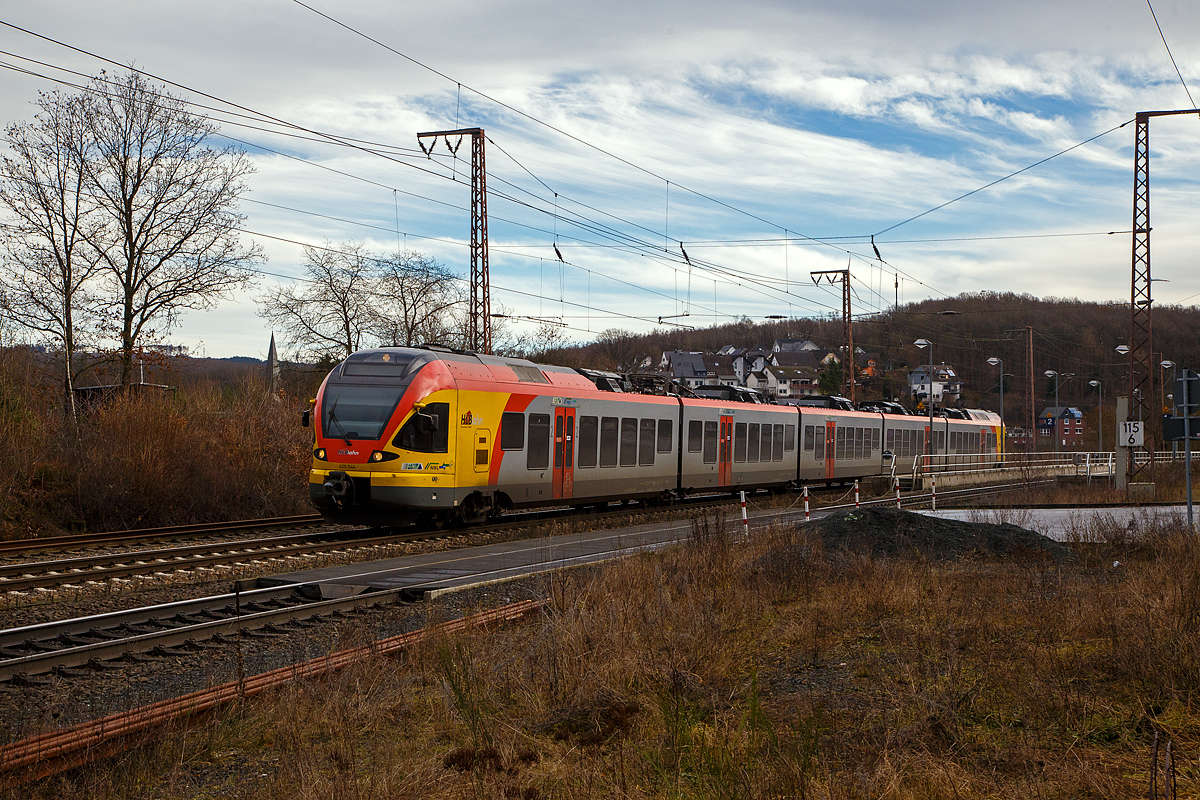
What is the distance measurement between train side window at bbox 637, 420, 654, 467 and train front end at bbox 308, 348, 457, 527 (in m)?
7.06

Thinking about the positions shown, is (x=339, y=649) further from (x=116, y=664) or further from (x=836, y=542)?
(x=836, y=542)

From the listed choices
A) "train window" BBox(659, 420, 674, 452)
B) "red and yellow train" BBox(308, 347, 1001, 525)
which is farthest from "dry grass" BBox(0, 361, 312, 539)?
"train window" BBox(659, 420, 674, 452)

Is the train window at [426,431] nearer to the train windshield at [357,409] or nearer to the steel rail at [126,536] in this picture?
the train windshield at [357,409]

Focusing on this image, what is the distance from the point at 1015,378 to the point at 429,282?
104m

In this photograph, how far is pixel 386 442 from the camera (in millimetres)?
16594

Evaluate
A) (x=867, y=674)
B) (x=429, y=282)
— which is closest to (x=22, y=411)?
(x=867, y=674)

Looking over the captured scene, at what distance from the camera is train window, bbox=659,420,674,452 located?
24156 mm

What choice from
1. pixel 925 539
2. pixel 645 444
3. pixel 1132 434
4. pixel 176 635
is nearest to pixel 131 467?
pixel 645 444

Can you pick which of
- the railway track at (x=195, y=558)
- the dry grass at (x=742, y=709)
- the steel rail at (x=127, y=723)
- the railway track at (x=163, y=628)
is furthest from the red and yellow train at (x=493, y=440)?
the steel rail at (x=127, y=723)

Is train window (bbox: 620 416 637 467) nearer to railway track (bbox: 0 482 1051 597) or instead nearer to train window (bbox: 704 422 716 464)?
railway track (bbox: 0 482 1051 597)

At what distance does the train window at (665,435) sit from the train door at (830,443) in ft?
36.8

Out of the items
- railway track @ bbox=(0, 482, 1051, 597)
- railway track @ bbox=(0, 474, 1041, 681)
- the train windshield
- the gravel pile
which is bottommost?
railway track @ bbox=(0, 482, 1051, 597)

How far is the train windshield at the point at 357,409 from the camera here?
658 inches

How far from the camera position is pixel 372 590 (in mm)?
11469
